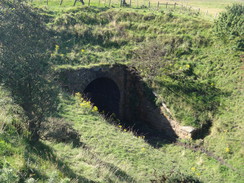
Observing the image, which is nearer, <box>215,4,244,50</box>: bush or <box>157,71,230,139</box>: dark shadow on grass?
<box>157,71,230,139</box>: dark shadow on grass

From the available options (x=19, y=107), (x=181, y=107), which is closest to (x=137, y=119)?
(x=181, y=107)

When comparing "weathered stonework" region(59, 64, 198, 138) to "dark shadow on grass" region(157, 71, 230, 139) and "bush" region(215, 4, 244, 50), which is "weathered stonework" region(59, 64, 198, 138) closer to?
"dark shadow on grass" region(157, 71, 230, 139)

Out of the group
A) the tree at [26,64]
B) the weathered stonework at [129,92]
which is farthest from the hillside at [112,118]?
the weathered stonework at [129,92]

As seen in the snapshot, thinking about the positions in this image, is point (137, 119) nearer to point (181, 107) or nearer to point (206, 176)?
point (181, 107)

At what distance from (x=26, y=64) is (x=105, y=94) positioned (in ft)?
44.9

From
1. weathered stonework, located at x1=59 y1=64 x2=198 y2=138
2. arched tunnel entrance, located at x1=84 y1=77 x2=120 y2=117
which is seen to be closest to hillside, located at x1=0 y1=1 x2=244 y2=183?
weathered stonework, located at x1=59 y1=64 x2=198 y2=138

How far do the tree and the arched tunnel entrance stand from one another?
40.6 feet

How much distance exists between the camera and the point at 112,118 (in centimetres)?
1767

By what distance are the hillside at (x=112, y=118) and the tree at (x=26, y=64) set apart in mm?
34

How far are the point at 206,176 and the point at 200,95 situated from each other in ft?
21.8

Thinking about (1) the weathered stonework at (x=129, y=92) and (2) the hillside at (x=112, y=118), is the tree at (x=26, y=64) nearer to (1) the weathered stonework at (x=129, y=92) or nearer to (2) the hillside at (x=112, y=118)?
(2) the hillside at (x=112, y=118)

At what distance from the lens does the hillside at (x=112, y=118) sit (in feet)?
24.7

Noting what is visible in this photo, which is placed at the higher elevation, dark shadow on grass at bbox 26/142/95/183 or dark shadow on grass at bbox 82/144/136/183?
dark shadow on grass at bbox 26/142/95/183

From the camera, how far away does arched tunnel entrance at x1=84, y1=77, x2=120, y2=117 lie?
20609 mm
